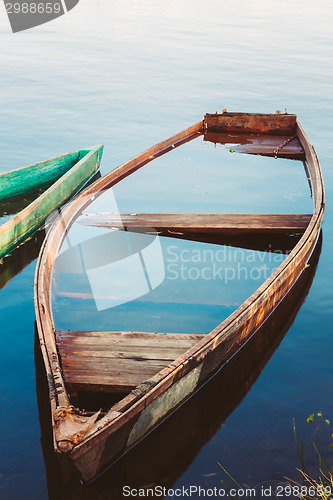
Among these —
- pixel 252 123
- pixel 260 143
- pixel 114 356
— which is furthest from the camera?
pixel 252 123

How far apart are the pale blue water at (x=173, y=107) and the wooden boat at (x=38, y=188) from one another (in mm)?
800

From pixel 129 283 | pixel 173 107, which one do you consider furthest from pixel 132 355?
pixel 173 107

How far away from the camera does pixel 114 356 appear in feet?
22.4

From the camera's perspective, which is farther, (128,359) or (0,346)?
(0,346)

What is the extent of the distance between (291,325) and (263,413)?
6.85ft

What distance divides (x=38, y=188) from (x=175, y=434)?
27.2 feet

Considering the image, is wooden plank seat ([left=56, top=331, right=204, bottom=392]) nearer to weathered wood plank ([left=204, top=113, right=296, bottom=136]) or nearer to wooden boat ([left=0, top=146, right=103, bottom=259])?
wooden boat ([left=0, top=146, right=103, bottom=259])

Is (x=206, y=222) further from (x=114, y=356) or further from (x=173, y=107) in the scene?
(x=173, y=107)

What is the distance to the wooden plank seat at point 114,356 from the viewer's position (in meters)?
6.41

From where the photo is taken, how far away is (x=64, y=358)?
22.4 ft

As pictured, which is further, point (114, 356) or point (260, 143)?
point (260, 143)

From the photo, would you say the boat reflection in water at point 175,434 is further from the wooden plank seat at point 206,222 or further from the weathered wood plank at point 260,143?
the weathered wood plank at point 260,143

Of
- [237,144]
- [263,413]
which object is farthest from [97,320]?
[237,144]

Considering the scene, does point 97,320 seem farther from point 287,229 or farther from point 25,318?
point 287,229
